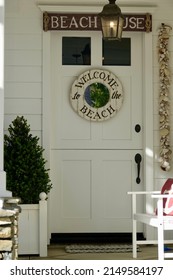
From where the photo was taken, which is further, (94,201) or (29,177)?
(94,201)

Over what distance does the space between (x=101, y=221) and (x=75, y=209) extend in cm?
30

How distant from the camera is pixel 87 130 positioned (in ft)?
22.7

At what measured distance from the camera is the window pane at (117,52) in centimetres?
702

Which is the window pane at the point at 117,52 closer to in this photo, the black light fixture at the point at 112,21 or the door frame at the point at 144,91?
the door frame at the point at 144,91

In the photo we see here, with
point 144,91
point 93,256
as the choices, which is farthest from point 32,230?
point 144,91

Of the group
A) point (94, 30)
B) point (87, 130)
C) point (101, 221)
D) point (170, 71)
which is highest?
point (94, 30)

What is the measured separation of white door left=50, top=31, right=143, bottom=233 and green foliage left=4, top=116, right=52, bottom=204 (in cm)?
66

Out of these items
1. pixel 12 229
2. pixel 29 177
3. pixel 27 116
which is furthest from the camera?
pixel 27 116

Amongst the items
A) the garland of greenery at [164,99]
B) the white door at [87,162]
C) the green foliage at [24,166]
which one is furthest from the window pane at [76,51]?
the green foliage at [24,166]

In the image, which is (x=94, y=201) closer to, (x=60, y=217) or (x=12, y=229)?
(x=60, y=217)

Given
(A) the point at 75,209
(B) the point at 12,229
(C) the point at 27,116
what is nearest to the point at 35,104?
(C) the point at 27,116

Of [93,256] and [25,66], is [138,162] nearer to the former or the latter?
[93,256]
